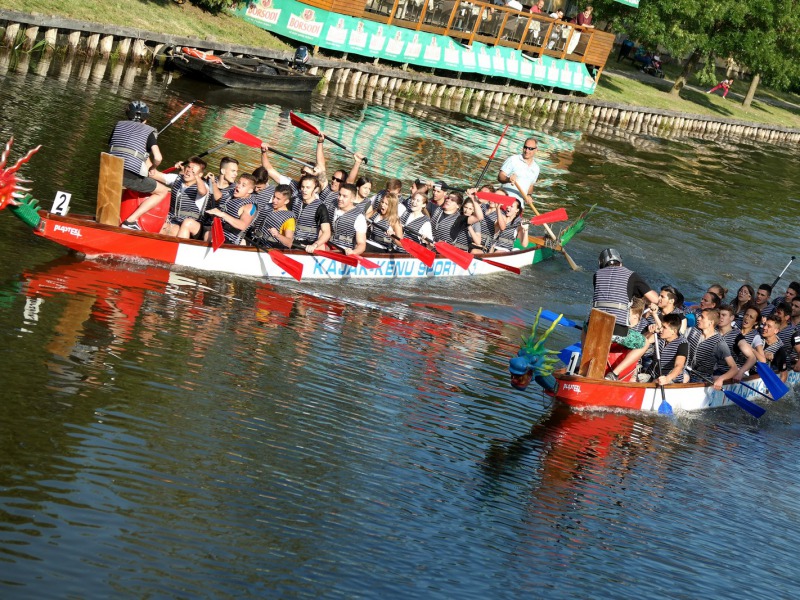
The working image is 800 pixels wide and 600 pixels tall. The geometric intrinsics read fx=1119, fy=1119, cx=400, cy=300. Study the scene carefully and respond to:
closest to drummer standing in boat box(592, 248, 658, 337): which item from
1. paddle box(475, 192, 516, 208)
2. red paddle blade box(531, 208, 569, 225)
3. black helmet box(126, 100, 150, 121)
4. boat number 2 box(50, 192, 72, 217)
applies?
paddle box(475, 192, 516, 208)

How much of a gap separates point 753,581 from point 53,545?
21.2ft

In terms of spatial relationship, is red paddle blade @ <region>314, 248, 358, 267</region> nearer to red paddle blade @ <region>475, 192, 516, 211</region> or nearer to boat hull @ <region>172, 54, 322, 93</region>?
red paddle blade @ <region>475, 192, 516, 211</region>

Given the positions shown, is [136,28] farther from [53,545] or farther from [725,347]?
[53,545]

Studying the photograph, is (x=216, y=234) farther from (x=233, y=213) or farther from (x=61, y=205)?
(x=61, y=205)

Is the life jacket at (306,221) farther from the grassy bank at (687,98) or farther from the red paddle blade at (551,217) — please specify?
the grassy bank at (687,98)

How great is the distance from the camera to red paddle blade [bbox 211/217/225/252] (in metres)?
15.4

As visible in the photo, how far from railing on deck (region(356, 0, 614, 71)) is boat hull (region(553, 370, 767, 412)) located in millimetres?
24546

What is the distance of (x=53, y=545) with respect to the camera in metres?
8.30

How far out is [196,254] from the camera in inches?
611

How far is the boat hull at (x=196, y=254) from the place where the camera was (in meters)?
14.5

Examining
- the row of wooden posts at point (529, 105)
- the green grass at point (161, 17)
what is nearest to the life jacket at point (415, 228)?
the green grass at point (161, 17)

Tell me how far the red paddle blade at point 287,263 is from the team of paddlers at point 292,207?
37 centimetres

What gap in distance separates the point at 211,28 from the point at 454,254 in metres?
18.3

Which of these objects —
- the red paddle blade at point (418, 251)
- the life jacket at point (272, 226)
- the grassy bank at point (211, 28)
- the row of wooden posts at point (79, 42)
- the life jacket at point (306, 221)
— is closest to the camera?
the life jacket at point (272, 226)
